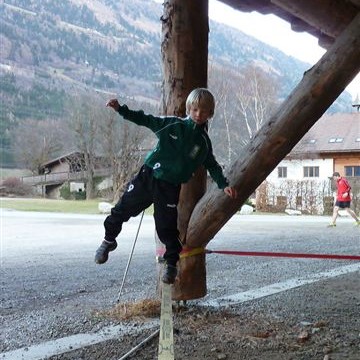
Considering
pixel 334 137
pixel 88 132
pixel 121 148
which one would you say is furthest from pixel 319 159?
pixel 88 132

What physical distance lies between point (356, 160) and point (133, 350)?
1500 inches

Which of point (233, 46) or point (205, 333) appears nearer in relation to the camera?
point (205, 333)

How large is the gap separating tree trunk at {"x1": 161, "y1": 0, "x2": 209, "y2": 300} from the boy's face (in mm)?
850

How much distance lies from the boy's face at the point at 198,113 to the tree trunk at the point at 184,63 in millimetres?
850

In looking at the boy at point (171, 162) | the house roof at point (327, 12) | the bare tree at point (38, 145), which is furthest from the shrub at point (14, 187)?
the boy at point (171, 162)

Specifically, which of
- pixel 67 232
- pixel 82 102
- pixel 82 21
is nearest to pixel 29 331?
pixel 67 232

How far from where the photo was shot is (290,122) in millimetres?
3920

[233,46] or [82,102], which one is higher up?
[233,46]

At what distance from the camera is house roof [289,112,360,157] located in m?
39.8

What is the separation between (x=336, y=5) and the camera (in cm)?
430

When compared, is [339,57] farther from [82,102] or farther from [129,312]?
[82,102]

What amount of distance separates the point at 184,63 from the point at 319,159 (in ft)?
124

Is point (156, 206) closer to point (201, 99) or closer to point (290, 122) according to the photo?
point (201, 99)

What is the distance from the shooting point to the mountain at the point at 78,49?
370 feet
